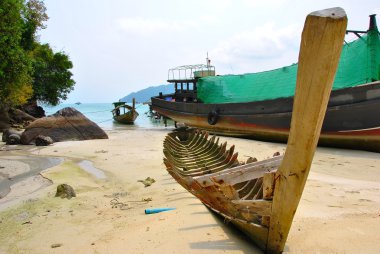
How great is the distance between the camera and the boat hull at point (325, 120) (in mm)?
9445

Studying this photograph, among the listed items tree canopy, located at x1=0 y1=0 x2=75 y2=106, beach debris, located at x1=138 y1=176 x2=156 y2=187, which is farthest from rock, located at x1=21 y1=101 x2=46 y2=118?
beach debris, located at x1=138 y1=176 x2=156 y2=187

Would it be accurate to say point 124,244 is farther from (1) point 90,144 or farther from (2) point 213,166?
(1) point 90,144

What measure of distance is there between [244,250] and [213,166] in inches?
113

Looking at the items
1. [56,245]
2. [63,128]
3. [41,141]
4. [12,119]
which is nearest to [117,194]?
[56,245]

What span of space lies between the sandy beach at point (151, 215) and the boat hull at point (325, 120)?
1588 millimetres

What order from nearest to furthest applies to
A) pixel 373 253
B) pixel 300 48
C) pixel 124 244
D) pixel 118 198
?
pixel 300 48, pixel 373 253, pixel 124 244, pixel 118 198

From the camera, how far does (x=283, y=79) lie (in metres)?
12.9

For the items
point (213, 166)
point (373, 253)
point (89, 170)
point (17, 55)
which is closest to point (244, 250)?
point (373, 253)

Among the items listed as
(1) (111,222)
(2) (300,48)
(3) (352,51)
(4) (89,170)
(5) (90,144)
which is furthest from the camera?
(5) (90,144)

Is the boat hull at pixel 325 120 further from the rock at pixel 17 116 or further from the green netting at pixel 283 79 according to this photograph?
the rock at pixel 17 116

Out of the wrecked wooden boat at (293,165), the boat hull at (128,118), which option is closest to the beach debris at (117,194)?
the wrecked wooden boat at (293,165)

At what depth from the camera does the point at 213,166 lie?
5.82 metres

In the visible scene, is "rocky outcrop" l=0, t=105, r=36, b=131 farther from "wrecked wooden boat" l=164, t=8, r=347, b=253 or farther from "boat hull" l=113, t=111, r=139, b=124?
"wrecked wooden boat" l=164, t=8, r=347, b=253

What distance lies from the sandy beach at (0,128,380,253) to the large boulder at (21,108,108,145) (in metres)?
5.72
